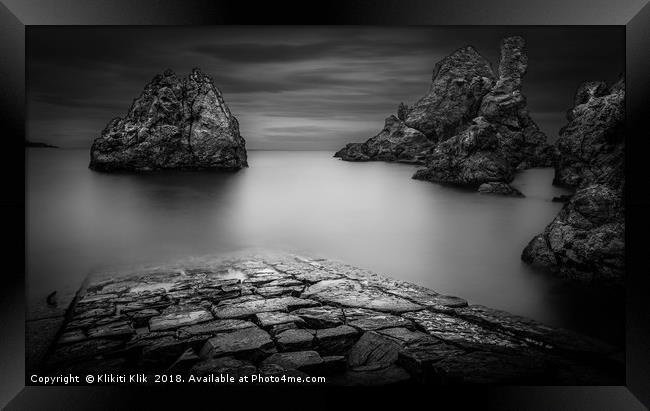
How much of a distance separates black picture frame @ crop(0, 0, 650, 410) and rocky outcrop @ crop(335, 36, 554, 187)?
560 millimetres

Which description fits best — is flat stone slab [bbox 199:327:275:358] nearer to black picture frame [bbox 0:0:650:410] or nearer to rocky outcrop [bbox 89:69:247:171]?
black picture frame [bbox 0:0:650:410]

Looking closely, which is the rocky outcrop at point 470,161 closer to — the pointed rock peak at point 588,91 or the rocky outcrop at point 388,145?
the rocky outcrop at point 388,145

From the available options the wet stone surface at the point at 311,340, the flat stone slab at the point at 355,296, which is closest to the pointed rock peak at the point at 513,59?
the wet stone surface at the point at 311,340

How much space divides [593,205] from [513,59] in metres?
1.50

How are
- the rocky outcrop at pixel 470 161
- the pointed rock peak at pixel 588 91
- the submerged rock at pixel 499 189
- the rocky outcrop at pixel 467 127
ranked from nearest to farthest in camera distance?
1. the pointed rock peak at pixel 588 91
2. the rocky outcrop at pixel 467 127
3. the submerged rock at pixel 499 189
4. the rocky outcrop at pixel 470 161

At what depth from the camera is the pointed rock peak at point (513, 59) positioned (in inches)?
157

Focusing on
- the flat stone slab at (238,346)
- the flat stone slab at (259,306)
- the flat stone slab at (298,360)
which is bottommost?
the flat stone slab at (298,360)

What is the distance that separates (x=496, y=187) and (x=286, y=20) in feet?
9.00

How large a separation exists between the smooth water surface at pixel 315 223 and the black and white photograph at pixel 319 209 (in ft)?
0.07

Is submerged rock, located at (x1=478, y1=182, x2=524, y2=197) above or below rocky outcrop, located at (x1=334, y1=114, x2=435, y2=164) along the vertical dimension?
below

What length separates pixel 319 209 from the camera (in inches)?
183

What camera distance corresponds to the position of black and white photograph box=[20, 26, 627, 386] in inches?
144

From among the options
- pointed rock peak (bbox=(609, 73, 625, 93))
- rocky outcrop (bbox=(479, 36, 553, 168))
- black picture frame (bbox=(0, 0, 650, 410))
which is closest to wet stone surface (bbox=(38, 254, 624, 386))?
black picture frame (bbox=(0, 0, 650, 410))

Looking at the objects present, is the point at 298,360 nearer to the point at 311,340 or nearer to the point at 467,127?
the point at 311,340
